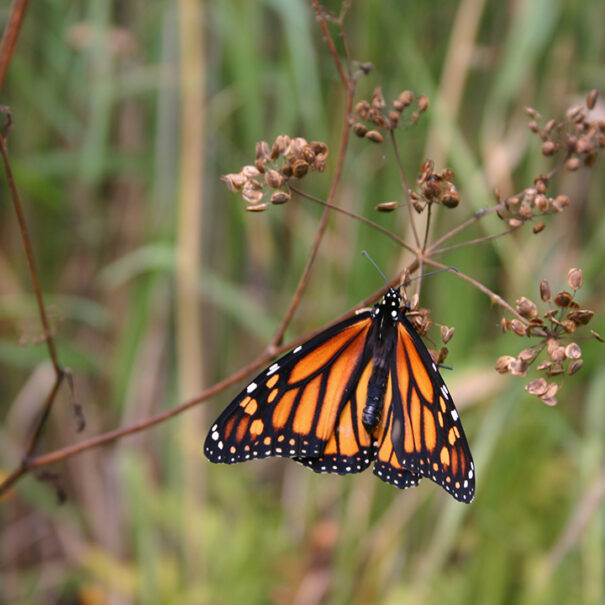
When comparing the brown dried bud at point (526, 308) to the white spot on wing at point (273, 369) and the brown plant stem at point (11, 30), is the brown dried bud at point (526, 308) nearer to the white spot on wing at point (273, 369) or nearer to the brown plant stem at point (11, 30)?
the white spot on wing at point (273, 369)

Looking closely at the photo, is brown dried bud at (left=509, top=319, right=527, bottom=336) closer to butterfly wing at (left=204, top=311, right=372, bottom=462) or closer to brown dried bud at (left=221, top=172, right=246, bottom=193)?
butterfly wing at (left=204, top=311, right=372, bottom=462)

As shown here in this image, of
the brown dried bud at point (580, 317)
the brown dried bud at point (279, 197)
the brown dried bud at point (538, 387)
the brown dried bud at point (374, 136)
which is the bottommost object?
the brown dried bud at point (538, 387)

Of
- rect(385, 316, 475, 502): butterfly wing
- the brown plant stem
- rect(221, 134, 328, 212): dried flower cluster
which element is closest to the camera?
the brown plant stem

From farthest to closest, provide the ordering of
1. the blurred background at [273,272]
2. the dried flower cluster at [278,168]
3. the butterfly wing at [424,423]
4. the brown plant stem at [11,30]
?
the blurred background at [273,272] < the butterfly wing at [424,423] < the dried flower cluster at [278,168] < the brown plant stem at [11,30]

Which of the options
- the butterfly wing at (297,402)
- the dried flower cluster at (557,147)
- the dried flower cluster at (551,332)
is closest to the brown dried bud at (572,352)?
the dried flower cluster at (551,332)

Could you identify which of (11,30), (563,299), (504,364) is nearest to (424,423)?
(504,364)

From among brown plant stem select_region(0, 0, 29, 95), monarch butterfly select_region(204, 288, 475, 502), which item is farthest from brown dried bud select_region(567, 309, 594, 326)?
brown plant stem select_region(0, 0, 29, 95)
